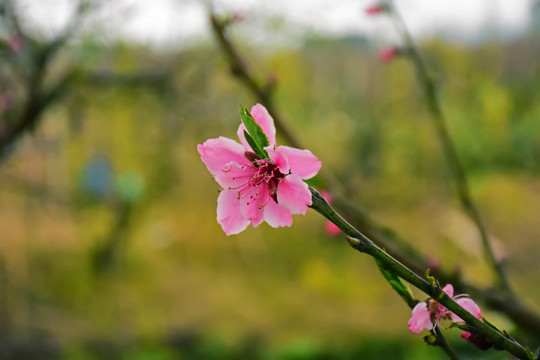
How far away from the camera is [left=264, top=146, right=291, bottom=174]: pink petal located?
343mm

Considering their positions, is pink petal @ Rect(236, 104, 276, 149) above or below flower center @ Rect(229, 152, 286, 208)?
above

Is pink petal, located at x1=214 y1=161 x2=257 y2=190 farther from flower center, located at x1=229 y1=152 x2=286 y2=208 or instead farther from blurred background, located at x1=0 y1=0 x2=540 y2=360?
blurred background, located at x1=0 y1=0 x2=540 y2=360

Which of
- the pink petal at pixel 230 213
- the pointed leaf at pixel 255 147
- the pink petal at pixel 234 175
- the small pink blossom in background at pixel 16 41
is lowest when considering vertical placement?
the pink petal at pixel 230 213

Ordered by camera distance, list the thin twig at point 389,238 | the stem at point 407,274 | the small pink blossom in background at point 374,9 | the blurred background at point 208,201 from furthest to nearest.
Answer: the blurred background at point 208,201
the small pink blossom in background at point 374,9
the thin twig at point 389,238
the stem at point 407,274

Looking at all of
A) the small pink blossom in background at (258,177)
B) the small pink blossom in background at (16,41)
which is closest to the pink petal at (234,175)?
the small pink blossom in background at (258,177)

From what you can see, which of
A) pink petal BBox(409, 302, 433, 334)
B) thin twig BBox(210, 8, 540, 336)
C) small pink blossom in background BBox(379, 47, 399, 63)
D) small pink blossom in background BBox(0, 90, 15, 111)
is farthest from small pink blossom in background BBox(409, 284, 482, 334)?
small pink blossom in background BBox(0, 90, 15, 111)

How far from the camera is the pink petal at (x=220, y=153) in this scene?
1.21 feet

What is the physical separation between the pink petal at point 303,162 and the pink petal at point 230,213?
0.22 ft

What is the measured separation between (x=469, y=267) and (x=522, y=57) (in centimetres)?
377

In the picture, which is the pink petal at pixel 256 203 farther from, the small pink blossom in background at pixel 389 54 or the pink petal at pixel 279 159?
the small pink blossom in background at pixel 389 54

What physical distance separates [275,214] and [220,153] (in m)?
0.06

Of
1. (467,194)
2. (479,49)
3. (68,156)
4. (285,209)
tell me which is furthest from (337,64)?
(285,209)

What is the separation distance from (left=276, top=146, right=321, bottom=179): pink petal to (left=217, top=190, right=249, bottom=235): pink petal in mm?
66

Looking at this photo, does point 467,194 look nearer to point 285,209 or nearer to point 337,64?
point 285,209
